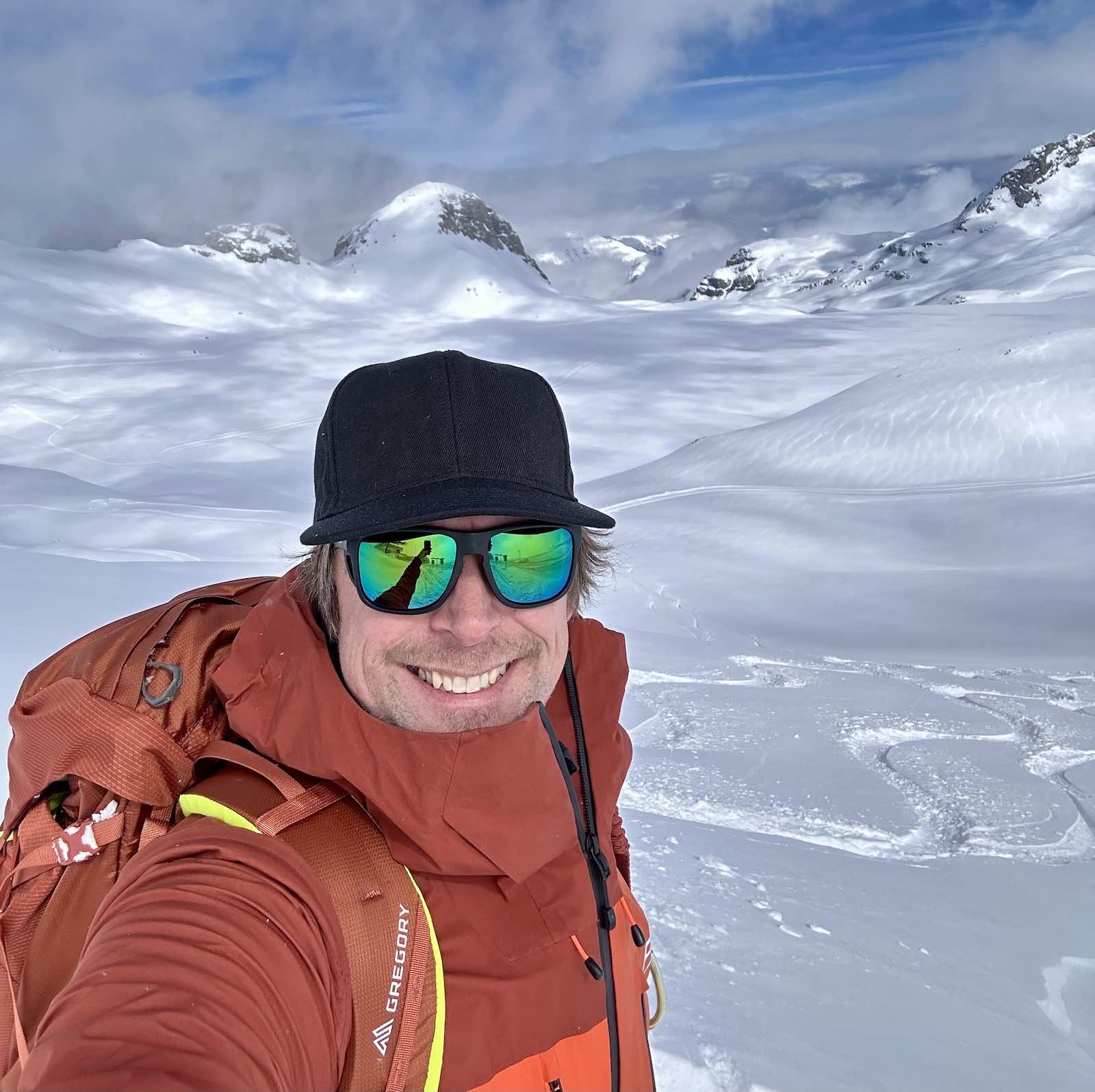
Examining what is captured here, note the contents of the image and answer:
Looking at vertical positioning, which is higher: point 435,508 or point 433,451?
point 433,451


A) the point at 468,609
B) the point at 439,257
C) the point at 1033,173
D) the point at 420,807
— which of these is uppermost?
the point at 1033,173

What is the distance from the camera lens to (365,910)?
1147 mm

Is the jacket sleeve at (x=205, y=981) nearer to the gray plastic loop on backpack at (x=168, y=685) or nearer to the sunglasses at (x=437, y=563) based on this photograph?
the gray plastic loop on backpack at (x=168, y=685)

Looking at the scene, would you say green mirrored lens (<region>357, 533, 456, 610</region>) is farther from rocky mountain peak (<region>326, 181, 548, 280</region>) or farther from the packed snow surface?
rocky mountain peak (<region>326, 181, 548, 280</region>)

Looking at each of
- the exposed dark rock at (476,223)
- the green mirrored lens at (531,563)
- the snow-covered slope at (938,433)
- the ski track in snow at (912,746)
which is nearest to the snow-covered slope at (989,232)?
the exposed dark rock at (476,223)

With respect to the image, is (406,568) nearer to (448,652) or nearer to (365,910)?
(448,652)

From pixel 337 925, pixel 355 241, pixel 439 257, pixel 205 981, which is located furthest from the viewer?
pixel 355 241

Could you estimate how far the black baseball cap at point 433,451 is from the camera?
4.70 feet

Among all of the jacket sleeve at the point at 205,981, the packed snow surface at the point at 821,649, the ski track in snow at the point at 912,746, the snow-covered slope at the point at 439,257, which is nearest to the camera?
the jacket sleeve at the point at 205,981

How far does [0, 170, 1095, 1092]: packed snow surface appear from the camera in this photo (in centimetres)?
247

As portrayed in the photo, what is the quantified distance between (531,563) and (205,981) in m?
0.79

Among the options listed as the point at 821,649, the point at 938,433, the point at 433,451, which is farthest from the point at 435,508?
the point at 938,433

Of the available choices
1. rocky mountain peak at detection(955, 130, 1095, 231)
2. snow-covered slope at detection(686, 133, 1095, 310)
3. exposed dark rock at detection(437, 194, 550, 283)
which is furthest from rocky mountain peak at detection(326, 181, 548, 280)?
rocky mountain peak at detection(955, 130, 1095, 231)

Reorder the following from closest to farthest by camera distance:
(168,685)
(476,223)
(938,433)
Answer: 1. (168,685)
2. (938,433)
3. (476,223)
